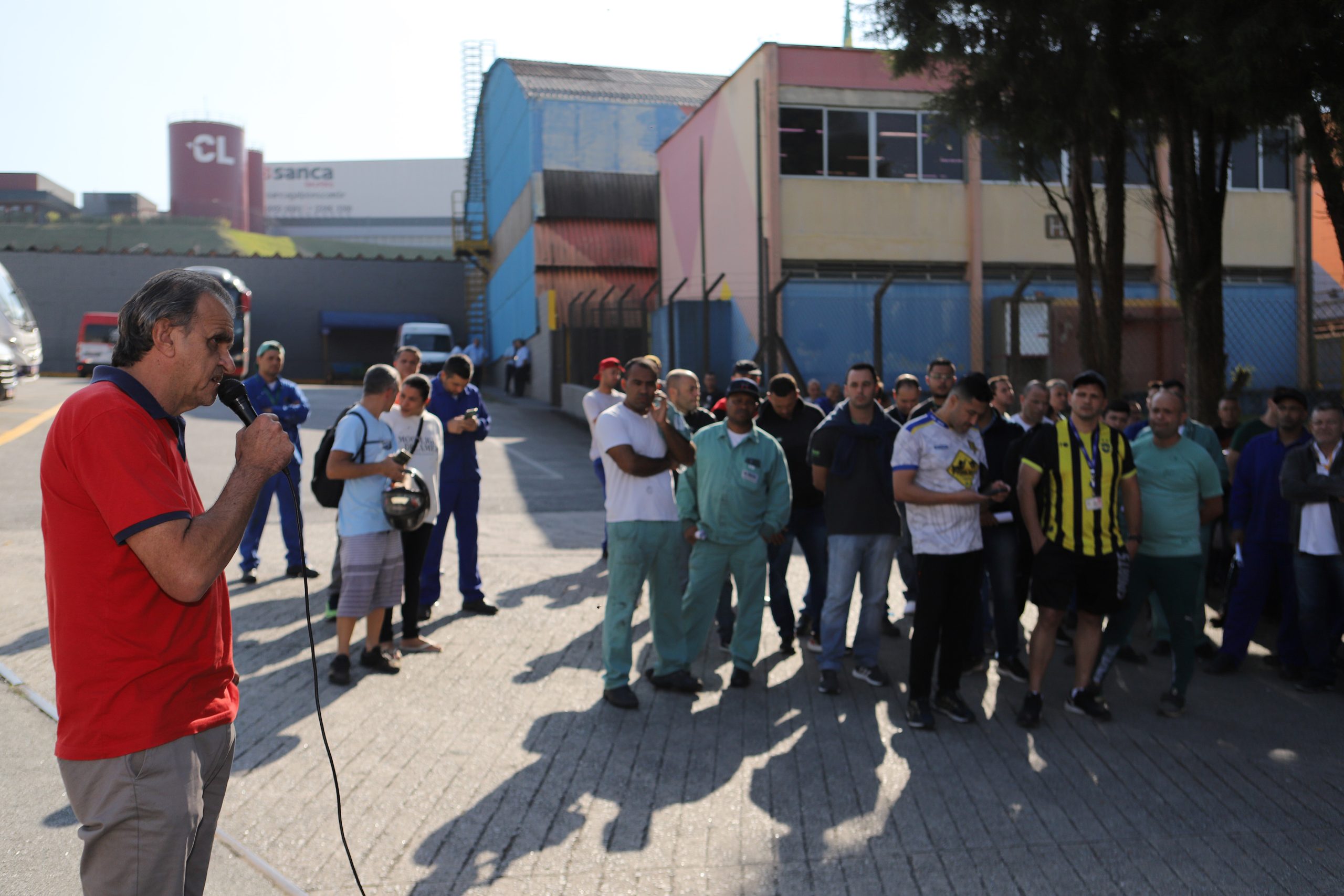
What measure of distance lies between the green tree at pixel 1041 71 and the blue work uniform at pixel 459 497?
4.73m

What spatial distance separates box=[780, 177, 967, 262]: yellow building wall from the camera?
22.8 meters

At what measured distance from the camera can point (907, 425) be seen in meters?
6.23

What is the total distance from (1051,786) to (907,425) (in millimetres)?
2094

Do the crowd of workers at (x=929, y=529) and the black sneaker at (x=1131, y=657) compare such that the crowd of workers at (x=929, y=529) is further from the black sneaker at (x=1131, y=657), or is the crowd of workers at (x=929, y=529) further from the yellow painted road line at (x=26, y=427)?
the yellow painted road line at (x=26, y=427)

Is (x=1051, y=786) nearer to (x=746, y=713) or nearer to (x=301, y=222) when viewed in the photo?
(x=746, y=713)

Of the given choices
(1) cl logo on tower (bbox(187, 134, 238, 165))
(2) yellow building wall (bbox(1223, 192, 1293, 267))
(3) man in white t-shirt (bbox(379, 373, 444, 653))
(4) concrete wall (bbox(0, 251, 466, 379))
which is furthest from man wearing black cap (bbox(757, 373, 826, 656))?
(1) cl logo on tower (bbox(187, 134, 238, 165))

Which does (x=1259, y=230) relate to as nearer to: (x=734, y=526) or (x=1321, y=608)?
(x=1321, y=608)

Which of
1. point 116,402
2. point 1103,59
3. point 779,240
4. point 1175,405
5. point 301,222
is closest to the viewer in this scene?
point 116,402

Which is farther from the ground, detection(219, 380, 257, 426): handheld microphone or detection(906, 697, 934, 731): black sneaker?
detection(219, 380, 257, 426): handheld microphone

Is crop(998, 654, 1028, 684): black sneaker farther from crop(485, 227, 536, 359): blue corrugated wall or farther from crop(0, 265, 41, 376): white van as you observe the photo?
crop(485, 227, 536, 359): blue corrugated wall

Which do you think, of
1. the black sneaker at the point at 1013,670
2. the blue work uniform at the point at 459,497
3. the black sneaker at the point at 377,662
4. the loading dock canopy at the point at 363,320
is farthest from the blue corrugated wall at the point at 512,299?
the black sneaker at the point at 1013,670

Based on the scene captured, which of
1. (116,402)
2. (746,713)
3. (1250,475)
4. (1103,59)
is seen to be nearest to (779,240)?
(1103,59)

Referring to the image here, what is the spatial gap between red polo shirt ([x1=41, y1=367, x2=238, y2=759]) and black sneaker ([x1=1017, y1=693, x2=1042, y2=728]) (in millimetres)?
4703

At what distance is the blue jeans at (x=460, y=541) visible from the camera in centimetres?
830
